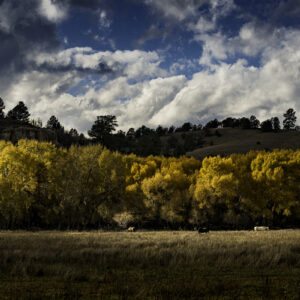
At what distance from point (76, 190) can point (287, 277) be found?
44.1 metres

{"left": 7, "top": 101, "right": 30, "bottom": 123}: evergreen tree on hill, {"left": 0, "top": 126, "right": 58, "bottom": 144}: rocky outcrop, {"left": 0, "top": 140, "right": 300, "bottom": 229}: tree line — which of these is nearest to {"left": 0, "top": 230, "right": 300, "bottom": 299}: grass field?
{"left": 0, "top": 140, "right": 300, "bottom": 229}: tree line

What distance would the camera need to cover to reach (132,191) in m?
65.3

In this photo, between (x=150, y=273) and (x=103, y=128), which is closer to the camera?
(x=150, y=273)

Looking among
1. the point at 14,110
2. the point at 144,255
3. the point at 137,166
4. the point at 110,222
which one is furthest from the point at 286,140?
the point at 144,255

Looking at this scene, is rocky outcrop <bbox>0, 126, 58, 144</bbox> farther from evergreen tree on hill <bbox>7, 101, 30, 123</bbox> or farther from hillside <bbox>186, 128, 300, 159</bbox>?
hillside <bbox>186, 128, 300, 159</bbox>

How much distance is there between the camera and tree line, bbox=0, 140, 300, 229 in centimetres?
5638

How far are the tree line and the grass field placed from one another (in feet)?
116

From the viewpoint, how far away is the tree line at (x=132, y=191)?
56.4 metres

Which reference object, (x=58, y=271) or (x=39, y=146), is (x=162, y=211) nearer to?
(x=39, y=146)

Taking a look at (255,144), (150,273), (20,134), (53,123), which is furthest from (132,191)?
(53,123)

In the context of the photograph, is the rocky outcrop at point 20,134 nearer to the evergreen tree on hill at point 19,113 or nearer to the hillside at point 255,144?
the evergreen tree on hill at point 19,113

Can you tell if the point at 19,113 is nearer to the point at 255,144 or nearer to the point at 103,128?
the point at 103,128

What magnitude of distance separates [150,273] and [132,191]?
166 feet

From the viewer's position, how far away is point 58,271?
14656 mm
